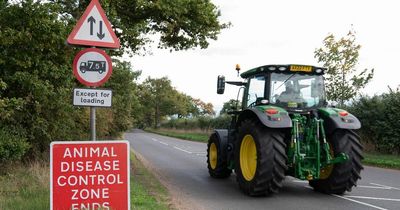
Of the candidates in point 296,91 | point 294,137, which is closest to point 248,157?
point 294,137

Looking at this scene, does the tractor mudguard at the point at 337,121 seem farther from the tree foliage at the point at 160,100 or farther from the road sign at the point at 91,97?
the tree foliage at the point at 160,100

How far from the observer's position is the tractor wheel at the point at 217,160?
12.2 m

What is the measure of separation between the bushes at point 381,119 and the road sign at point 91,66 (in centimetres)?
1591

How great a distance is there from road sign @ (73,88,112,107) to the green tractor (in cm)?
384

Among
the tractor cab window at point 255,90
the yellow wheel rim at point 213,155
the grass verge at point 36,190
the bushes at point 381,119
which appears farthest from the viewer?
the bushes at point 381,119

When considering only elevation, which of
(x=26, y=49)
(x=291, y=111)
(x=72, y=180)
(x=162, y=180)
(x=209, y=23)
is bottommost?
(x=162, y=180)

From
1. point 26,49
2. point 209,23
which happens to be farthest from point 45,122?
point 209,23

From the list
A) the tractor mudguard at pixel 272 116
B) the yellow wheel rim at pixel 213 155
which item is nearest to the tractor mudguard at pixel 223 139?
the yellow wheel rim at pixel 213 155

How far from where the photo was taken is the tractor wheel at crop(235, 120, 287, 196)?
9125 millimetres

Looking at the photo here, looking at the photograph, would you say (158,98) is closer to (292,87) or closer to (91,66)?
(292,87)

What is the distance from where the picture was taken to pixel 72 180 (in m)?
5.82

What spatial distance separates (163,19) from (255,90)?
15.6 ft

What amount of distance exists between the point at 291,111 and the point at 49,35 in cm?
564

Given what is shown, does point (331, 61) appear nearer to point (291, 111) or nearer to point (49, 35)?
point (291, 111)
